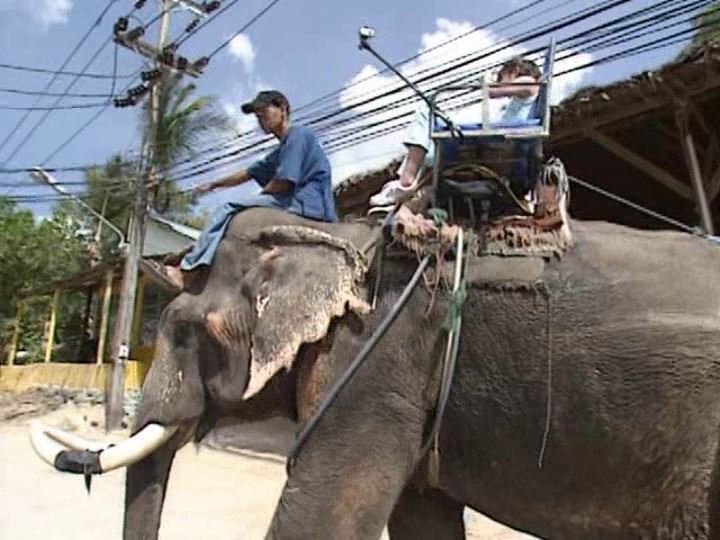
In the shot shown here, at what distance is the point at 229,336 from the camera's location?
3.27m

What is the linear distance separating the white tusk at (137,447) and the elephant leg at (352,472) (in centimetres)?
53

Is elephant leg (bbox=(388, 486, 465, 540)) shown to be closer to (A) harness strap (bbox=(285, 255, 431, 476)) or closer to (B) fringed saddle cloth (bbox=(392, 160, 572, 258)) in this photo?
(A) harness strap (bbox=(285, 255, 431, 476))

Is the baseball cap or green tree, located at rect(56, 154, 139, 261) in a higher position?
green tree, located at rect(56, 154, 139, 261)

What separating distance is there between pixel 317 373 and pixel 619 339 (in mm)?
992

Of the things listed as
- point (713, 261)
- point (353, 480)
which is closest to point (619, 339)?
point (713, 261)

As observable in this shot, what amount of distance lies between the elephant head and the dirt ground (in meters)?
0.73

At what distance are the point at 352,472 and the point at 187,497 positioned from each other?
6404mm

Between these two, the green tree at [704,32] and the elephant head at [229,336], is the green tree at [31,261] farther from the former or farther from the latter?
the elephant head at [229,336]

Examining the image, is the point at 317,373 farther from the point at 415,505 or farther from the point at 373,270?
the point at 415,505

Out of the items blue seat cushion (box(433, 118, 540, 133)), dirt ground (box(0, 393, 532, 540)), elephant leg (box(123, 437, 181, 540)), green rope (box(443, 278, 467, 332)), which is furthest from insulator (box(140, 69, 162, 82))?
green rope (box(443, 278, 467, 332))

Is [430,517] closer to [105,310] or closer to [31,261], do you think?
[105,310]

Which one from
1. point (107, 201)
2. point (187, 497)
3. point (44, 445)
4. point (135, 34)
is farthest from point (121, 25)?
point (44, 445)

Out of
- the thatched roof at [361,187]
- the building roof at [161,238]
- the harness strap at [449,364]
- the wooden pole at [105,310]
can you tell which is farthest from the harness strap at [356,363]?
the wooden pole at [105,310]

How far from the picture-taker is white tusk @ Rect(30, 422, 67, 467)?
3.37 meters
